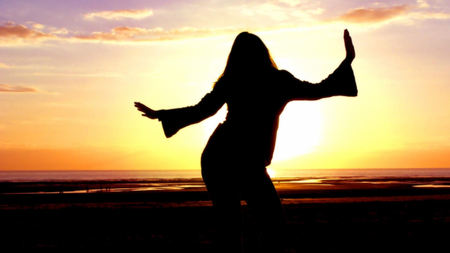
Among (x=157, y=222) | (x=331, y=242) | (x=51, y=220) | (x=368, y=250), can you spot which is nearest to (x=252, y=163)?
(x=368, y=250)

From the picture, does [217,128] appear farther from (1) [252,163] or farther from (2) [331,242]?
(2) [331,242]

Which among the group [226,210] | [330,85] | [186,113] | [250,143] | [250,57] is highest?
[250,57]

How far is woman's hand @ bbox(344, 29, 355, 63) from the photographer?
359 cm

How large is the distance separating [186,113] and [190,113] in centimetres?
4

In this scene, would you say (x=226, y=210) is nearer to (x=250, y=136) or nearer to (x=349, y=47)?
(x=250, y=136)

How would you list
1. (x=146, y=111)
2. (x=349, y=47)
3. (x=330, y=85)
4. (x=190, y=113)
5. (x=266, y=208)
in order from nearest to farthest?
(x=266, y=208)
(x=330, y=85)
(x=349, y=47)
(x=190, y=113)
(x=146, y=111)

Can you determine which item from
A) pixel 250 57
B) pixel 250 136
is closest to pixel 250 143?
pixel 250 136

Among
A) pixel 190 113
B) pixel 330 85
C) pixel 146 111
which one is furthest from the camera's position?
pixel 146 111

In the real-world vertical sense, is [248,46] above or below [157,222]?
above

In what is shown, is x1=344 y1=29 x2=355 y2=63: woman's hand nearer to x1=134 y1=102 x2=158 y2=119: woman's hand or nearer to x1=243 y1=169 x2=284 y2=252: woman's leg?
x1=243 y1=169 x2=284 y2=252: woman's leg

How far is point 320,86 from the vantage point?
3.49 metres

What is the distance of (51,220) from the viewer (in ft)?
42.7

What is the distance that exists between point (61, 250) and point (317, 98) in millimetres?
5255

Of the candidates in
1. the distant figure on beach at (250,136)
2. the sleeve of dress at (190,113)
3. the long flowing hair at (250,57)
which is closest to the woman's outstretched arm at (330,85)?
the distant figure on beach at (250,136)
